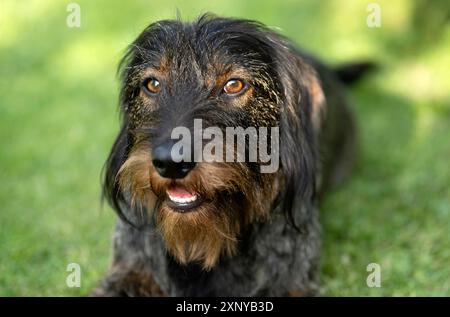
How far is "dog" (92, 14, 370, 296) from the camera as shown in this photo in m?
3.53

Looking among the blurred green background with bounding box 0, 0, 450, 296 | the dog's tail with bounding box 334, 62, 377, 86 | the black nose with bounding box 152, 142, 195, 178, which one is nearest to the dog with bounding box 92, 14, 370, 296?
the black nose with bounding box 152, 142, 195, 178

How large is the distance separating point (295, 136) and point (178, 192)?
2.71 feet

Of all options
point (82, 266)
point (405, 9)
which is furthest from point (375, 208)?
point (405, 9)

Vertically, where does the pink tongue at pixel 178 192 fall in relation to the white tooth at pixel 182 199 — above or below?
above

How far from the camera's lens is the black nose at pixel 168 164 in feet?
10.7

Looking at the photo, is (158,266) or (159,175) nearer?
(159,175)

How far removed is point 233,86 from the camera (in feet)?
12.3

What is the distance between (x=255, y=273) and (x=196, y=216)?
76cm

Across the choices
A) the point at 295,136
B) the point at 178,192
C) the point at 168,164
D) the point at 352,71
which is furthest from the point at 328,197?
the point at 168,164

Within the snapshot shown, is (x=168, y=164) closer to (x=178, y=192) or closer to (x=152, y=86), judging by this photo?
(x=178, y=192)

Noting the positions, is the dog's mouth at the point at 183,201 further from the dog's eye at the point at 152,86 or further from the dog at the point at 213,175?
the dog's eye at the point at 152,86

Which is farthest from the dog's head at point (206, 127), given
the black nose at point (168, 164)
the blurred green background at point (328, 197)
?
the blurred green background at point (328, 197)

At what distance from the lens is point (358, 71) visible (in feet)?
25.7

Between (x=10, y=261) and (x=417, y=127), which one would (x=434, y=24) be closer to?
(x=417, y=127)
